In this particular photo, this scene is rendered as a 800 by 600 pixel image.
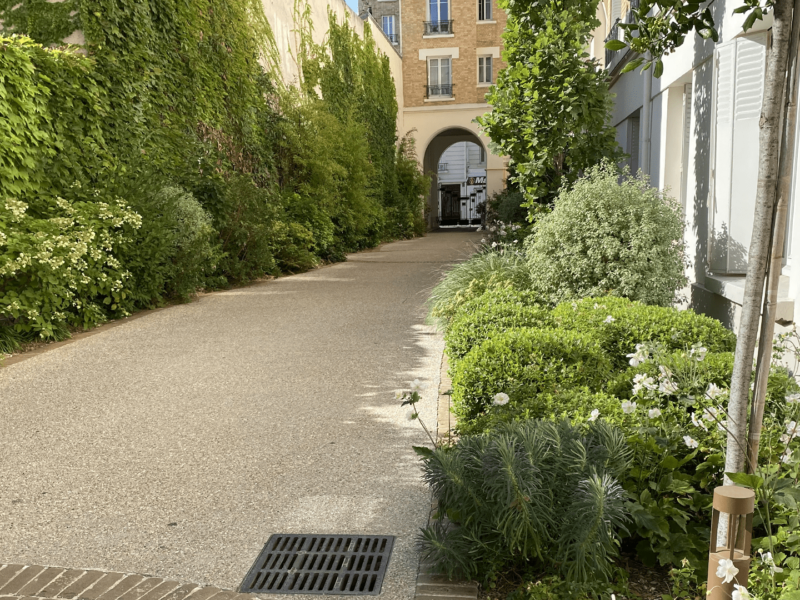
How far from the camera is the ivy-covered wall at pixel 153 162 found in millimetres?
6750

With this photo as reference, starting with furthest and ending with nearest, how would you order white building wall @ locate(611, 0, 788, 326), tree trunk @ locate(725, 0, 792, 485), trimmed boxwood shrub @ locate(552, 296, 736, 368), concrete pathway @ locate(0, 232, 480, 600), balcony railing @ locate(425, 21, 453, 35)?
balcony railing @ locate(425, 21, 453, 35), white building wall @ locate(611, 0, 788, 326), trimmed boxwood shrub @ locate(552, 296, 736, 368), concrete pathway @ locate(0, 232, 480, 600), tree trunk @ locate(725, 0, 792, 485)

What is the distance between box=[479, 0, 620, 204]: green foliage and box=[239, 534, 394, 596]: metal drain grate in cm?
582

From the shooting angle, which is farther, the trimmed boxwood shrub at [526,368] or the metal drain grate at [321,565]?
the trimmed boxwood shrub at [526,368]

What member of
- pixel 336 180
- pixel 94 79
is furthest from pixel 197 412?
pixel 336 180

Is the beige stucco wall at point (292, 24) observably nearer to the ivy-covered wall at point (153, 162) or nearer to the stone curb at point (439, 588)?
the ivy-covered wall at point (153, 162)

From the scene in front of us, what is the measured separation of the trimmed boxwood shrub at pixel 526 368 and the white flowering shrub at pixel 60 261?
4.40 metres

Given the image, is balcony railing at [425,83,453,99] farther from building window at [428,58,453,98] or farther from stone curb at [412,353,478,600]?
stone curb at [412,353,478,600]

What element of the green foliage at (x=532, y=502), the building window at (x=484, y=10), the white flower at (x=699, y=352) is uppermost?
the building window at (x=484, y=10)

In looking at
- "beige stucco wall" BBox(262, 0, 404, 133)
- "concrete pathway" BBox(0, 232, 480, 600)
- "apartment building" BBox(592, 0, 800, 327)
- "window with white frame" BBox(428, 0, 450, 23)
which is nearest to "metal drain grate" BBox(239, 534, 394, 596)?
"concrete pathway" BBox(0, 232, 480, 600)

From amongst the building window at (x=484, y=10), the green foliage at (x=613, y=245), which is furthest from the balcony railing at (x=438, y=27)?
the green foliage at (x=613, y=245)

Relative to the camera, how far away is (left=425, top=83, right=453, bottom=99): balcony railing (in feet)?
95.5

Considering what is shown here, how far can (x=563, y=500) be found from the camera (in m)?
2.58

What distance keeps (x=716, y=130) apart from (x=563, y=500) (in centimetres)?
429

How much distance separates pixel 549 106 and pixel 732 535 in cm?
708
